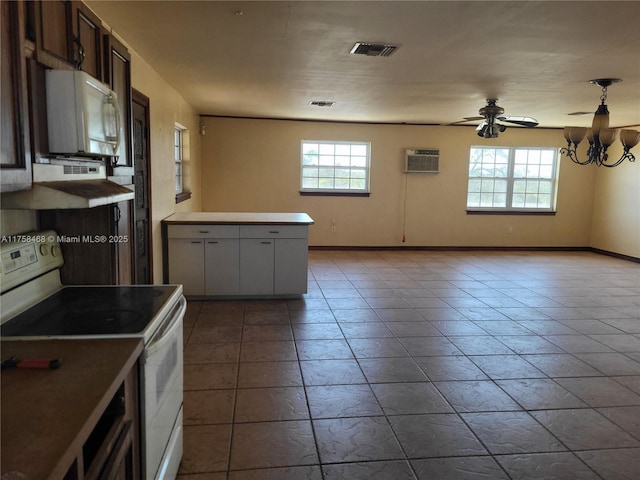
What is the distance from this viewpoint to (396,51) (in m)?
3.42

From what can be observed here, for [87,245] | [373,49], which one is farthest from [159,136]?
[87,245]

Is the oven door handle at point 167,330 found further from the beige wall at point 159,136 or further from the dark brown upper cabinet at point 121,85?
the beige wall at point 159,136

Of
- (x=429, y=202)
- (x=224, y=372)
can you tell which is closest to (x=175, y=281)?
(x=224, y=372)

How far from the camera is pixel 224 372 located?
306 cm

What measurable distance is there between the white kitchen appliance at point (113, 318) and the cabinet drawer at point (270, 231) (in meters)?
2.63

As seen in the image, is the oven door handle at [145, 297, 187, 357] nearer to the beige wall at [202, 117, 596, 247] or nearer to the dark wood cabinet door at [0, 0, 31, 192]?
the dark wood cabinet door at [0, 0, 31, 192]

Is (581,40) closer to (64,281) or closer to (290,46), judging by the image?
(290,46)

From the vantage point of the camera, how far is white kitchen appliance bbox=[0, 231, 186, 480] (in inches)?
60.8

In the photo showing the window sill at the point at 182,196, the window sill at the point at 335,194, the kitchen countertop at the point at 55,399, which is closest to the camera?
the kitchen countertop at the point at 55,399

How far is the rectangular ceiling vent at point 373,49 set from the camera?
328 cm

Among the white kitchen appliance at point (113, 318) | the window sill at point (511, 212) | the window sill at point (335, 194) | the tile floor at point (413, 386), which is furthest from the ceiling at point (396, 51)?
the window sill at point (511, 212)

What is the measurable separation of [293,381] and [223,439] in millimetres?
732

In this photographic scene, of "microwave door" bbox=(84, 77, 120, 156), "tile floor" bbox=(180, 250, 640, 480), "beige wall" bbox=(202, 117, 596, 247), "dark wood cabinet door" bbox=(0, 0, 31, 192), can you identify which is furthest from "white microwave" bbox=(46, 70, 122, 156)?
"beige wall" bbox=(202, 117, 596, 247)

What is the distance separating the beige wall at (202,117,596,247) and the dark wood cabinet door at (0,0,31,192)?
251 inches
